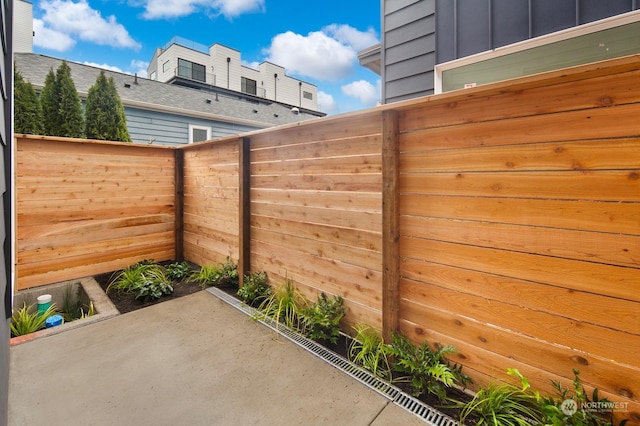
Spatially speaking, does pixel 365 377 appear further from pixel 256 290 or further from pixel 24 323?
pixel 24 323

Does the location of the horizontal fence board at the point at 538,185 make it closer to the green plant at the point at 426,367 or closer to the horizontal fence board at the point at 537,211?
the horizontal fence board at the point at 537,211

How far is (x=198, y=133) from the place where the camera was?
9242 millimetres

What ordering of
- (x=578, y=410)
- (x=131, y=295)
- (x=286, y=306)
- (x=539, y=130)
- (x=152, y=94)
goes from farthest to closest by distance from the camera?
(x=152, y=94)
(x=131, y=295)
(x=286, y=306)
(x=539, y=130)
(x=578, y=410)

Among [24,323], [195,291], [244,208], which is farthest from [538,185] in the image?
[24,323]

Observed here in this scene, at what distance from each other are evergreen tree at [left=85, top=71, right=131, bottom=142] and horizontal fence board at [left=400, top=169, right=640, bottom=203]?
17.6 ft

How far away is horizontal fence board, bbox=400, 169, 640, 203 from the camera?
1.35m

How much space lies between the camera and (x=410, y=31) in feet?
10.7

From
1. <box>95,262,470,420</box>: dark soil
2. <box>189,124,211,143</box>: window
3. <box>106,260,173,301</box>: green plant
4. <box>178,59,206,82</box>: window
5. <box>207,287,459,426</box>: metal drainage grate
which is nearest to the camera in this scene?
<box>207,287,459,426</box>: metal drainage grate

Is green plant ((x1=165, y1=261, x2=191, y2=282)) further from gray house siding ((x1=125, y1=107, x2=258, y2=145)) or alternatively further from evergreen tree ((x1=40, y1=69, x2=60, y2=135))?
gray house siding ((x1=125, y1=107, x2=258, y2=145))

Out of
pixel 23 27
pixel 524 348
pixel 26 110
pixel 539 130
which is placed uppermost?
pixel 23 27

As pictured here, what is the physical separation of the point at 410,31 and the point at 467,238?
8.41 ft

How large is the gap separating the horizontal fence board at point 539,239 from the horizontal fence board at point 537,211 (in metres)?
0.03

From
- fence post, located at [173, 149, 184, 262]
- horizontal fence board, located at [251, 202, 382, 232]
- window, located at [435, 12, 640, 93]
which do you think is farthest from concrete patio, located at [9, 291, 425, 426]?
window, located at [435, 12, 640, 93]

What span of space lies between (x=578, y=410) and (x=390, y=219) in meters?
1.32
